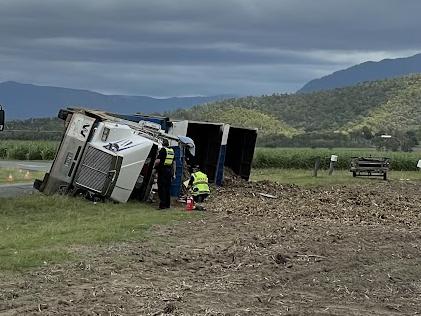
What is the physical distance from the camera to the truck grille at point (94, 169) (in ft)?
62.3

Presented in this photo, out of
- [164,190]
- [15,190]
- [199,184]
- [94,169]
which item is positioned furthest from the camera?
[15,190]

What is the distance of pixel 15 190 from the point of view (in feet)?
73.2

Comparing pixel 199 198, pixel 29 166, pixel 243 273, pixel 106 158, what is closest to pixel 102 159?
pixel 106 158

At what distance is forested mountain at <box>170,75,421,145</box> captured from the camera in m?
88.0

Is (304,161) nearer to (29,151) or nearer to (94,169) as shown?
(29,151)

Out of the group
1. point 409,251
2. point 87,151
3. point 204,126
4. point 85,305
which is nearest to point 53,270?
point 85,305

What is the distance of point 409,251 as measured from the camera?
12.7 meters

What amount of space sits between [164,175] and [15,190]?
5686mm

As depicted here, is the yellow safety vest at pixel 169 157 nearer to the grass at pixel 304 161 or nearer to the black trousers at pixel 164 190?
the black trousers at pixel 164 190

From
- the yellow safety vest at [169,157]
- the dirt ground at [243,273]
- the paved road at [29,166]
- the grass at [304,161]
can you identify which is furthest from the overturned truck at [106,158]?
the grass at [304,161]

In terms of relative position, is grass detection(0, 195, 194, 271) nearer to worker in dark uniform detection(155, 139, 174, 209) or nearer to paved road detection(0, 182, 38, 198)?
worker in dark uniform detection(155, 139, 174, 209)

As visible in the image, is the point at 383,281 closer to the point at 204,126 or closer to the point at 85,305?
the point at 85,305


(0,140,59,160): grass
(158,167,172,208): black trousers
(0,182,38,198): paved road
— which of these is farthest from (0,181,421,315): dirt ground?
(0,140,59,160): grass

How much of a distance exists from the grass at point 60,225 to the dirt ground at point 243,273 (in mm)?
482
